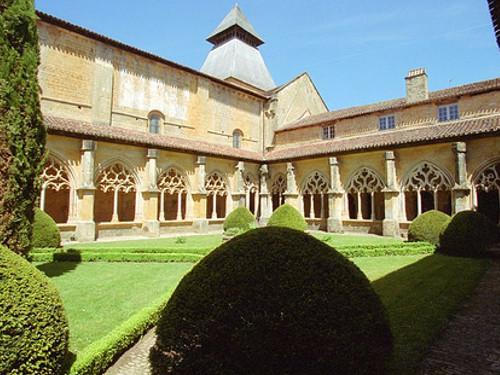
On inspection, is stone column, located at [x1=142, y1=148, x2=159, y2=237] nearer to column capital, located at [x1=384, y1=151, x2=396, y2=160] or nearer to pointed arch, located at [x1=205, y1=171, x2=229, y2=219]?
pointed arch, located at [x1=205, y1=171, x2=229, y2=219]

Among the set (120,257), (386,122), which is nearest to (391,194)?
(386,122)

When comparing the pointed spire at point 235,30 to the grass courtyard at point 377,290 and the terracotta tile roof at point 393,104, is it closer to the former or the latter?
the terracotta tile roof at point 393,104

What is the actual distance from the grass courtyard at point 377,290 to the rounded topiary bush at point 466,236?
0.64m

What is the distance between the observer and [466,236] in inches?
374

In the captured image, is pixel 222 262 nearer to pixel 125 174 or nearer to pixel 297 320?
pixel 297 320

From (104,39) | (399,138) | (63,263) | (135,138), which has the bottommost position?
(63,263)

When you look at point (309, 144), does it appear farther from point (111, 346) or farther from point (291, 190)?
point (111, 346)

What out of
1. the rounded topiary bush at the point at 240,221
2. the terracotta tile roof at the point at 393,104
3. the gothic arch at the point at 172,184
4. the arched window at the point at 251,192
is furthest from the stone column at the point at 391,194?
the gothic arch at the point at 172,184

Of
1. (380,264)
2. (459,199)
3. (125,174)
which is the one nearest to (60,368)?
(380,264)

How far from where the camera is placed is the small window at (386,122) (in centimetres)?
1847

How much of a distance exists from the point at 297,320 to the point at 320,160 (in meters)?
17.1

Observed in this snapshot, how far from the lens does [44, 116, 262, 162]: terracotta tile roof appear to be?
528 inches

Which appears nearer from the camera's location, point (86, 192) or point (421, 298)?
point (421, 298)

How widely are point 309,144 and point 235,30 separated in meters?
16.6
